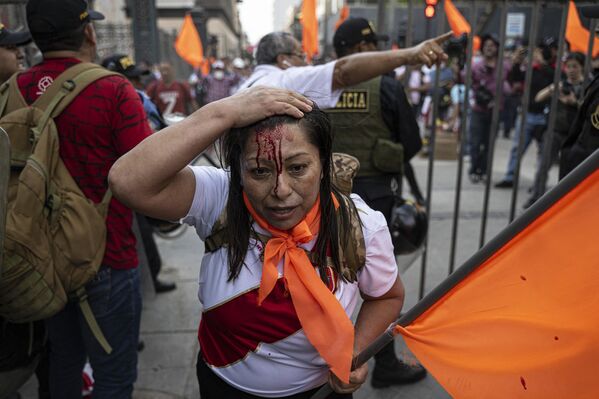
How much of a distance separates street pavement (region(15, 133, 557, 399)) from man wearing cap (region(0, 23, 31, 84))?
183 centimetres

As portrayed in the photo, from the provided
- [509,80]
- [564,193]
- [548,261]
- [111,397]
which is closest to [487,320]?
[548,261]

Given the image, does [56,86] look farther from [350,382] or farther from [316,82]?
[350,382]

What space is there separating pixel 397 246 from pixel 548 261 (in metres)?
2.02

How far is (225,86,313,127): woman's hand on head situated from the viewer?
1.31 meters

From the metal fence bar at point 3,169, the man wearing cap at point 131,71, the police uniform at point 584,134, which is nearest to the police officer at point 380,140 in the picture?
the police uniform at point 584,134

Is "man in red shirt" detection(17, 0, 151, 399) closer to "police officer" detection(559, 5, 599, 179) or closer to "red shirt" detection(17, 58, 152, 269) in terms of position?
"red shirt" detection(17, 58, 152, 269)

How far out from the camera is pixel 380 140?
3039 mm

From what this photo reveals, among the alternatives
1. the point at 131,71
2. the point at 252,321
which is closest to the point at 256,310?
the point at 252,321

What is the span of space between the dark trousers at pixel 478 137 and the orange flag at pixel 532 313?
24.1 feet

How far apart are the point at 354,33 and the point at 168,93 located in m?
7.61

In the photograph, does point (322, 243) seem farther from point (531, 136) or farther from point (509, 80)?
point (509, 80)

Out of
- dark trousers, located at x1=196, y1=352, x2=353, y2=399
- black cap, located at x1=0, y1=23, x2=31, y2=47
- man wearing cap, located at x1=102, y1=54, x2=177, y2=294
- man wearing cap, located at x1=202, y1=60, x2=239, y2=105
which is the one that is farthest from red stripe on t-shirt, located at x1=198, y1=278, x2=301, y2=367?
man wearing cap, located at x1=202, y1=60, x2=239, y2=105

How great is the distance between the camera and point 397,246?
322 cm

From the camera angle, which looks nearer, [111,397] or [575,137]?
[111,397]
